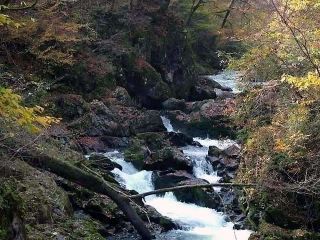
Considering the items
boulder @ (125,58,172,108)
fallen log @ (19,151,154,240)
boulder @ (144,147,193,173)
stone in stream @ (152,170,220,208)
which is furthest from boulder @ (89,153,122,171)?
boulder @ (125,58,172,108)

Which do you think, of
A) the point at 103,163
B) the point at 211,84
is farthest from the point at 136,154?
the point at 211,84

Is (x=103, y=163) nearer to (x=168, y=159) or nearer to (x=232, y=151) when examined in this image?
(x=168, y=159)

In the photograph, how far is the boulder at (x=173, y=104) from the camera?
23.0 meters

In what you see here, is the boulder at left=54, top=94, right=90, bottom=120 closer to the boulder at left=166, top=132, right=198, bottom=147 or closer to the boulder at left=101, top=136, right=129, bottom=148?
the boulder at left=101, top=136, right=129, bottom=148

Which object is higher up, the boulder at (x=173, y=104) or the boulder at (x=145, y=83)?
the boulder at (x=145, y=83)

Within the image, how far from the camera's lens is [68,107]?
1666 cm

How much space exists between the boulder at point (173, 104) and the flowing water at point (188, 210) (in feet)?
18.9

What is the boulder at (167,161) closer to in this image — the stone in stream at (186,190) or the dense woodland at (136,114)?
the dense woodland at (136,114)

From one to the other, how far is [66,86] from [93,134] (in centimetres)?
267

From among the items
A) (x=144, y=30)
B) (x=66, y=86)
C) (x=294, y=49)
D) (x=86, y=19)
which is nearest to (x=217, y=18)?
(x=144, y=30)

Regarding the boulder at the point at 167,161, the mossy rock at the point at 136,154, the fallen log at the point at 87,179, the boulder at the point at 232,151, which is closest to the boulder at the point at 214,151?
the boulder at the point at 232,151

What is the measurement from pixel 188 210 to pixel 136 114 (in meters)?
6.84

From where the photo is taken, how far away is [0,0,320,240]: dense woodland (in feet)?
28.8

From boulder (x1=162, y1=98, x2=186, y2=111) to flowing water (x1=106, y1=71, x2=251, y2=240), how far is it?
5747 mm
